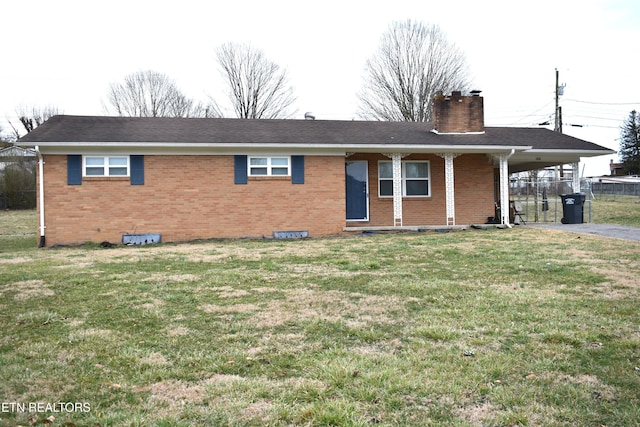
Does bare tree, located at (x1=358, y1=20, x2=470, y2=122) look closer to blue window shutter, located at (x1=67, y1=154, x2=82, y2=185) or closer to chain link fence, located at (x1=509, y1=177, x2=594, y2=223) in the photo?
chain link fence, located at (x1=509, y1=177, x2=594, y2=223)

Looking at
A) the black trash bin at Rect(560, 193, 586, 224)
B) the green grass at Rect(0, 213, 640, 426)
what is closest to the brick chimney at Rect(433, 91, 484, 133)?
the black trash bin at Rect(560, 193, 586, 224)

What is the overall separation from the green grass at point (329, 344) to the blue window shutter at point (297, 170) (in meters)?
6.97

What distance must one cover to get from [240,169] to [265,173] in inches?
31.5

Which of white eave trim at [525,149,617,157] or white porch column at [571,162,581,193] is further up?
white eave trim at [525,149,617,157]

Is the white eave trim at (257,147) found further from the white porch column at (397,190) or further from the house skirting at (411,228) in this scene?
the house skirting at (411,228)

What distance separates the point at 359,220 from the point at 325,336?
12716 mm

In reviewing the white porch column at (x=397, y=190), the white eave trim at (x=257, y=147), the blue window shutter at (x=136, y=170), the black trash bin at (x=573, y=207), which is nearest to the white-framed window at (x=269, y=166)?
the white eave trim at (x=257, y=147)

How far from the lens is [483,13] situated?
37.6 ft

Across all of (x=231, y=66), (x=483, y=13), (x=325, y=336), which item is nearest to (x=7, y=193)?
(x=231, y=66)

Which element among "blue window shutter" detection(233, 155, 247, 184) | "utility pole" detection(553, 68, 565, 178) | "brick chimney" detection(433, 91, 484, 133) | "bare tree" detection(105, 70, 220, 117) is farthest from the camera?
"bare tree" detection(105, 70, 220, 117)

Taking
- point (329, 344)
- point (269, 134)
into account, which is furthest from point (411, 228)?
point (329, 344)

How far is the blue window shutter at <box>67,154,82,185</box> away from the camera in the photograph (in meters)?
14.4

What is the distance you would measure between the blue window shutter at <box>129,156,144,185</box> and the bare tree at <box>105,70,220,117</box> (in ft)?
81.4

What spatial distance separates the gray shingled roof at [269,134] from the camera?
47.8ft
